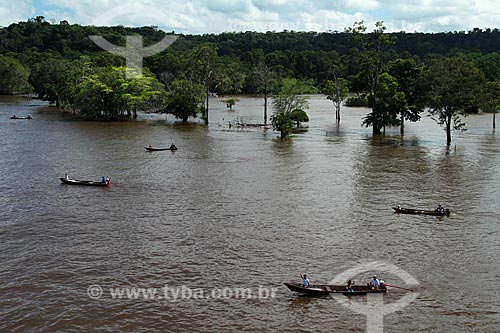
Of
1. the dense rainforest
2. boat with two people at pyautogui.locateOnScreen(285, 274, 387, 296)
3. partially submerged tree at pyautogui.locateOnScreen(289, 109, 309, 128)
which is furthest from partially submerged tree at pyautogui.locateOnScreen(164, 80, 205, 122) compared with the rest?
boat with two people at pyautogui.locateOnScreen(285, 274, 387, 296)

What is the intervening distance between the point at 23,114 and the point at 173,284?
261 feet

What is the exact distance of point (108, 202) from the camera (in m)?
34.5

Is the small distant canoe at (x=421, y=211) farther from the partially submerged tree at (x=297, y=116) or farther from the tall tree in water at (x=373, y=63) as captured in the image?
the partially submerged tree at (x=297, y=116)

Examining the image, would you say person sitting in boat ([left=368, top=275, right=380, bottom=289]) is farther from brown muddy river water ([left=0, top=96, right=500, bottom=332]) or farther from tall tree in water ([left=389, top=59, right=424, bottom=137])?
tall tree in water ([left=389, top=59, right=424, bottom=137])

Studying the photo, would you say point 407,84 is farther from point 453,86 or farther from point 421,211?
point 421,211

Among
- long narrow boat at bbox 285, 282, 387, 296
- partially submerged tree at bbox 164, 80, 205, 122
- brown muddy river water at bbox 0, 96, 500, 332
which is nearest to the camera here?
brown muddy river water at bbox 0, 96, 500, 332

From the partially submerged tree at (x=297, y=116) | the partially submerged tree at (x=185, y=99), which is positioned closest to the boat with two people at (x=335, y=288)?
the partially submerged tree at (x=297, y=116)

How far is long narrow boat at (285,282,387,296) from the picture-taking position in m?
21.2

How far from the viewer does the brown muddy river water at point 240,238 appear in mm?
20359

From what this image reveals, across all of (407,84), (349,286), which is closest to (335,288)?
(349,286)

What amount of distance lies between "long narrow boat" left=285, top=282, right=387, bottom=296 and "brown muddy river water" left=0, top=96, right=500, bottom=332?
291 mm

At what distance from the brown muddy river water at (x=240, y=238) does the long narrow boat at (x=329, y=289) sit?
0.29 m

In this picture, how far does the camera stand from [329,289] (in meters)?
21.5

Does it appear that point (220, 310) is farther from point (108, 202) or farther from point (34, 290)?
point (108, 202)
